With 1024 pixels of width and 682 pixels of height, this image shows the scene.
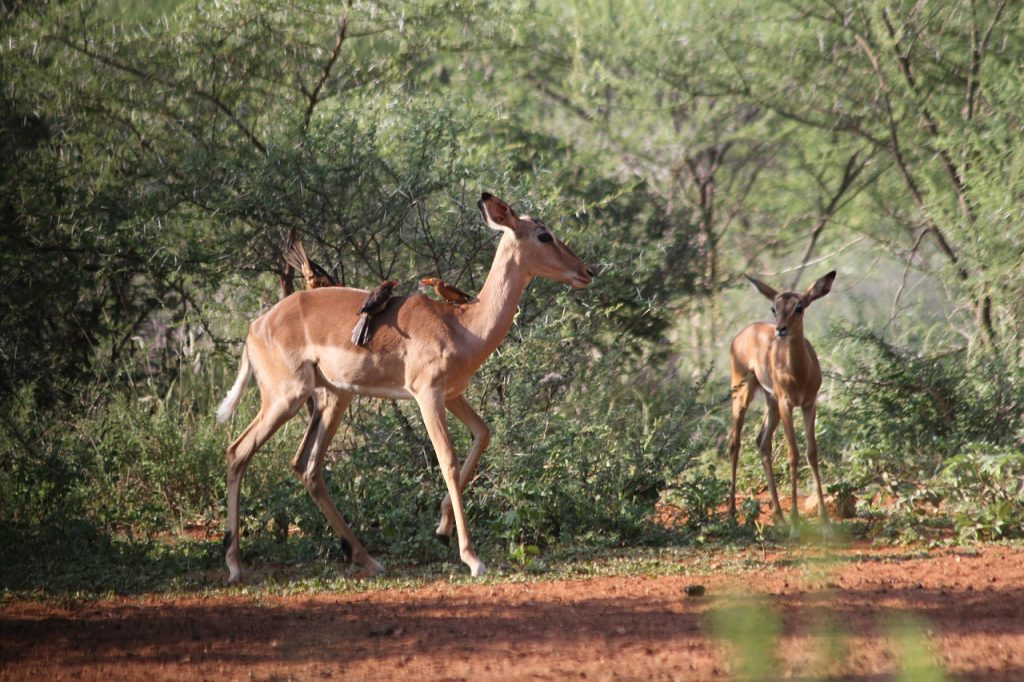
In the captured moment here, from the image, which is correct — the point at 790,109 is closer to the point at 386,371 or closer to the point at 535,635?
the point at 386,371

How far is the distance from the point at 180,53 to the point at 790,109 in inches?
291

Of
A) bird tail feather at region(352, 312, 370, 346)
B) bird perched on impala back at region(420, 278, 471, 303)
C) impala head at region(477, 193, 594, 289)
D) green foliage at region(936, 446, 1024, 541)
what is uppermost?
impala head at region(477, 193, 594, 289)

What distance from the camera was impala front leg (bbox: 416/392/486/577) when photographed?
760 centimetres

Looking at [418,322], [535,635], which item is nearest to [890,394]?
[418,322]

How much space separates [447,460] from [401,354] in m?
0.75

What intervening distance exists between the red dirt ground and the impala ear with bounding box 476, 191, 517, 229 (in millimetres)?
2252

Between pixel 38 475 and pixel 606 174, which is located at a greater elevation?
pixel 606 174

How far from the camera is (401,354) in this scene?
7.94m

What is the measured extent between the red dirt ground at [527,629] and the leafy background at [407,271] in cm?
104

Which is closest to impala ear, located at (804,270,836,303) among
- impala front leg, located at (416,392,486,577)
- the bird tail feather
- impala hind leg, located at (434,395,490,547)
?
impala hind leg, located at (434,395,490,547)

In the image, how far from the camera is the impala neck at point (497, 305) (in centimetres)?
796

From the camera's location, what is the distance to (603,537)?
27.5 feet

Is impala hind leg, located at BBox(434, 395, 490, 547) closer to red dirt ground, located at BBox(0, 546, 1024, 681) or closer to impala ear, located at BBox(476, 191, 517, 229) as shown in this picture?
red dirt ground, located at BBox(0, 546, 1024, 681)

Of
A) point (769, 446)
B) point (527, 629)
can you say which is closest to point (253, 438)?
point (527, 629)
